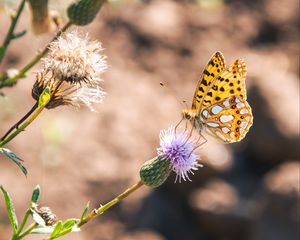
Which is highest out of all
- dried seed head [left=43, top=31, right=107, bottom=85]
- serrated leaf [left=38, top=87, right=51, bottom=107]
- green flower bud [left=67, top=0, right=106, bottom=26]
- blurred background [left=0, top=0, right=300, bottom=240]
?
green flower bud [left=67, top=0, right=106, bottom=26]

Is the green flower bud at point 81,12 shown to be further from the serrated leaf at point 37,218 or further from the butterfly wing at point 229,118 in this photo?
the serrated leaf at point 37,218

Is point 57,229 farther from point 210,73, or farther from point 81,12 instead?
point 81,12

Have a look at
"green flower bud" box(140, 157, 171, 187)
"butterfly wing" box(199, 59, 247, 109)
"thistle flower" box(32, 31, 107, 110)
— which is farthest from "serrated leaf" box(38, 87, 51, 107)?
"butterfly wing" box(199, 59, 247, 109)

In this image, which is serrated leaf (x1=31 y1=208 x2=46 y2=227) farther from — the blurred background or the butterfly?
the blurred background

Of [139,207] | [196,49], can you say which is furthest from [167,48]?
[139,207]

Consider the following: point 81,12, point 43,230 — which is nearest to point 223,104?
point 81,12

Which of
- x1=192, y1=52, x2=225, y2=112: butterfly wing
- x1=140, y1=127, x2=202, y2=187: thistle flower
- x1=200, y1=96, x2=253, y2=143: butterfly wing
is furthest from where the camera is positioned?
x1=200, y1=96, x2=253, y2=143: butterfly wing

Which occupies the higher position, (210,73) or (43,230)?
(210,73)
